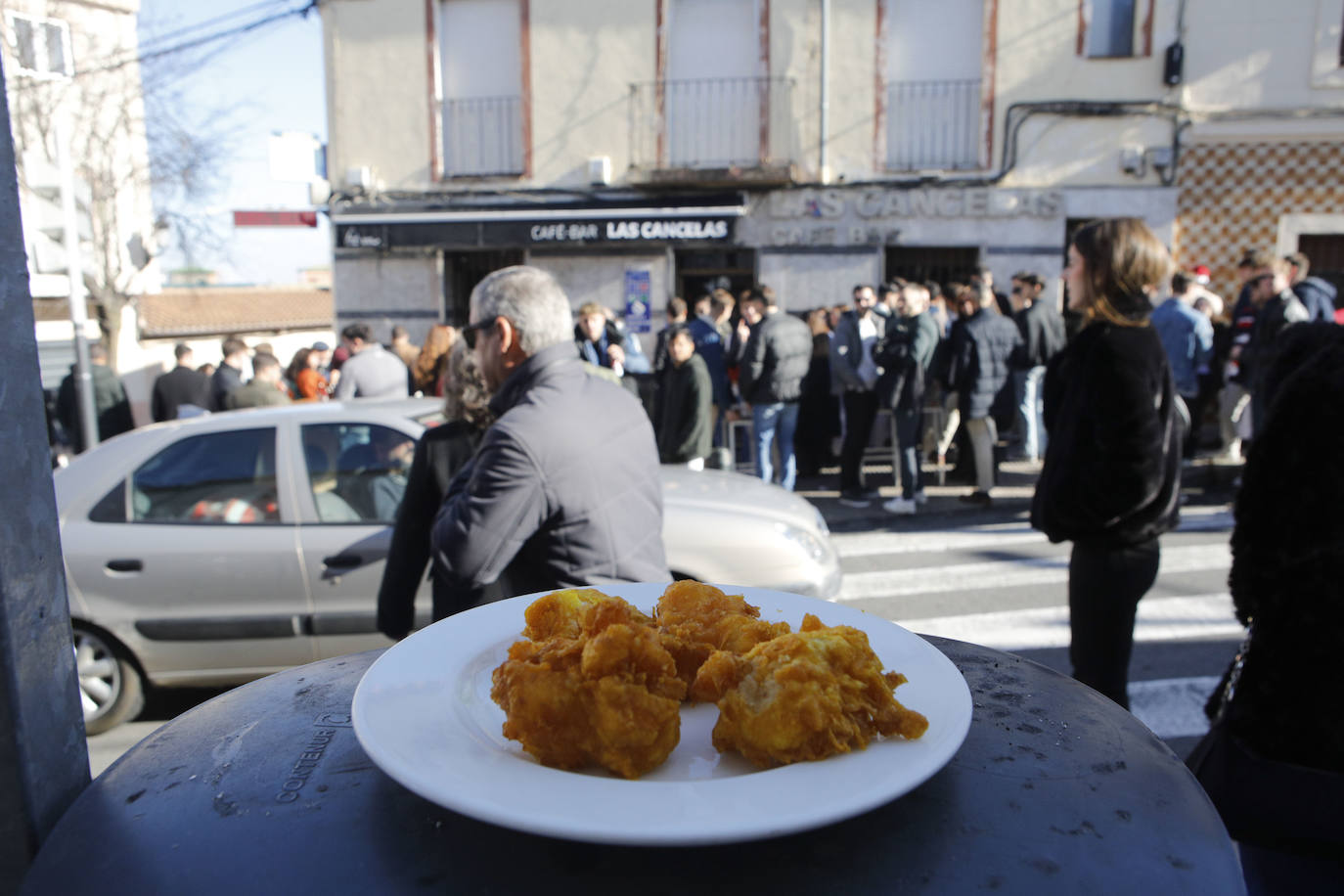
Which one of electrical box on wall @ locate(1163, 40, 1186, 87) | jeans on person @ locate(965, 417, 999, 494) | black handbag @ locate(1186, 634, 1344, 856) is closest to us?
black handbag @ locate(1186, 634, 1344, 856)

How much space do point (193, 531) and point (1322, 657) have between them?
435 cm

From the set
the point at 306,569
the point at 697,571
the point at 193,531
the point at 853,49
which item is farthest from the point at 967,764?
the point at 853,49

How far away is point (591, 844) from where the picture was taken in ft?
2.86

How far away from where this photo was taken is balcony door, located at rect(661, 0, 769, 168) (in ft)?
48.4

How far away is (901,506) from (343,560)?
6003 millimetres

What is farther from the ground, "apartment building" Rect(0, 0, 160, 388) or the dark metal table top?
"apartment building" Rect(0, 0, 160, 388)

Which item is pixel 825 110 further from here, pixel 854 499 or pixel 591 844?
pixel 591 844

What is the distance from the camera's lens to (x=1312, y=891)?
175 centimetres

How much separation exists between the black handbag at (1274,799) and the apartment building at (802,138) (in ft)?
43.1

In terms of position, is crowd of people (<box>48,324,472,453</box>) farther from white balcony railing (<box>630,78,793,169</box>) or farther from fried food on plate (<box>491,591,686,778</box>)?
white balcony railing (<box>630,78,793,169</box>)

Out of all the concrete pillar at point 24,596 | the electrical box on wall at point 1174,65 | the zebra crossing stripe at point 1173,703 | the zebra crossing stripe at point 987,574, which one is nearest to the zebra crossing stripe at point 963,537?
the zebra crossing stripe at point 987,574

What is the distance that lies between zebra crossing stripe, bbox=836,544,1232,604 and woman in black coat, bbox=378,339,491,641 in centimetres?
376

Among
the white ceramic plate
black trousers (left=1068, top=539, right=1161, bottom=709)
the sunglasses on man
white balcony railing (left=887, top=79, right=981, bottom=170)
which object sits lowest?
black trousers (left=1068, top=539, right=1161, bottom=709)

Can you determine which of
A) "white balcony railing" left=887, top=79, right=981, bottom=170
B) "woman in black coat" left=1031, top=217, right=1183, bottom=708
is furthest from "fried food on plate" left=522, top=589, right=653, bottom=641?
"white balcony railing" left=887, top=79, right=981, bottom=170
